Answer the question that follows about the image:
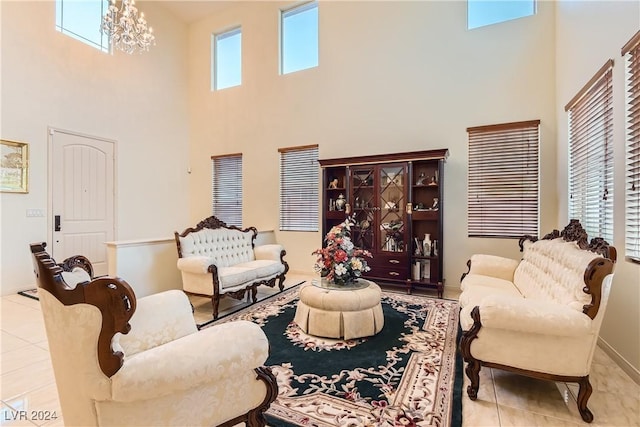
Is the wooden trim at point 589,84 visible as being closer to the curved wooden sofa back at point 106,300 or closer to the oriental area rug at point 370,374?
the oriental area rug at point 370,374

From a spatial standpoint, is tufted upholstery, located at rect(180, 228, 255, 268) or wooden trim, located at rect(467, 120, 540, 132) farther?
wooden trim, located at rect(467, 120, 540, 132)

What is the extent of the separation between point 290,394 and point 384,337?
117 centimetres

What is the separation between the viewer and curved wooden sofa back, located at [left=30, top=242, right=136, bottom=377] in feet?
3.44

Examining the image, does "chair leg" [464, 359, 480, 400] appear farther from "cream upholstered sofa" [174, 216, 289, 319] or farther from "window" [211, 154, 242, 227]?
"window" [211, 154, 242, 227]

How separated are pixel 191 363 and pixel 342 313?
5.75 ft

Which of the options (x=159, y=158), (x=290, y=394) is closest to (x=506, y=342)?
(x=290, y=394)

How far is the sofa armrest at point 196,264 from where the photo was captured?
11.4 feet

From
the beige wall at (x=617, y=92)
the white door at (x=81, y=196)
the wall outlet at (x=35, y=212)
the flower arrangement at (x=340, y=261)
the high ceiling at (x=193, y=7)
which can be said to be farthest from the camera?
the high ceiling at (x=193, y=7)

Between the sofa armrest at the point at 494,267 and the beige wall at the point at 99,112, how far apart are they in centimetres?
602

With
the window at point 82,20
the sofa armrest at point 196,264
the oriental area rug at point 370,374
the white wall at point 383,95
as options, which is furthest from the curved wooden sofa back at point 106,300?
the window at point 82,20

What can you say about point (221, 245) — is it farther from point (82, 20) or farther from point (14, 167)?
point (82, 20)

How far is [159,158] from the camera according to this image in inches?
257

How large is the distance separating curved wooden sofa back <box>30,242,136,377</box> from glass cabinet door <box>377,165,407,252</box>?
3934 mm

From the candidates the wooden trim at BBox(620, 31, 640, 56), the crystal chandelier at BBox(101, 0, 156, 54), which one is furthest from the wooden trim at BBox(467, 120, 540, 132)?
the crystal chandelier at BBox(101, 0, 156, 54)
